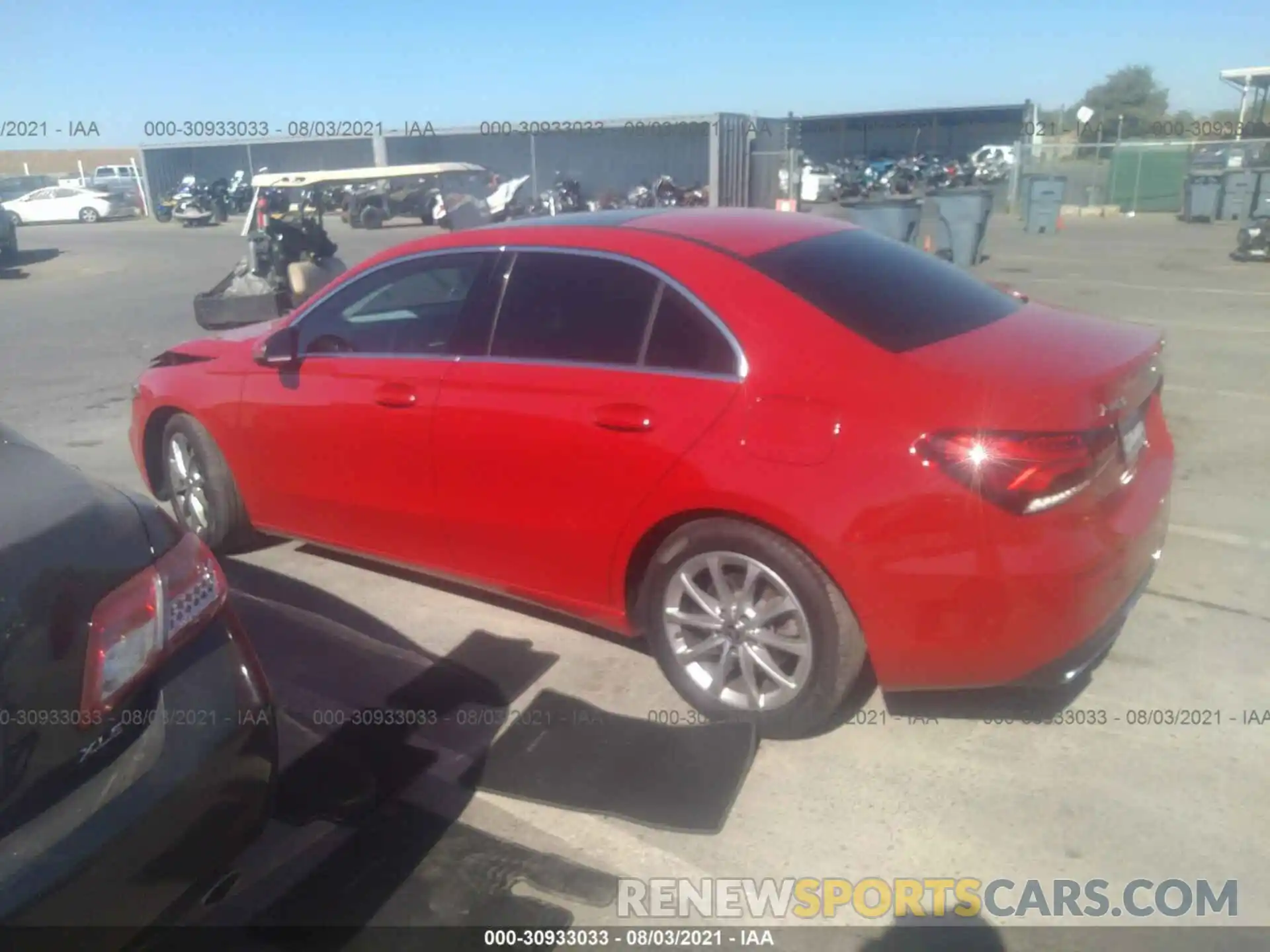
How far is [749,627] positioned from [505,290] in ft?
5.15

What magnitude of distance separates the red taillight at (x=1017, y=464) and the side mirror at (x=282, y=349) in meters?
2.75

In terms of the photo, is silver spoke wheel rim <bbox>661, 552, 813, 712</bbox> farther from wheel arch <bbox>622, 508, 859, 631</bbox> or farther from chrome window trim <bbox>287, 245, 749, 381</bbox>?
chrome window trim <bbox>287, 245, 749, 381</bbox>

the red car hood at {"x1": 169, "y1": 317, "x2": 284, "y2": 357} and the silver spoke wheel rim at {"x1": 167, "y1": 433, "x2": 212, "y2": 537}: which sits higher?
the red car hood at {"x1": 169, "y1": 317, "x2": 284, "y2": 357}

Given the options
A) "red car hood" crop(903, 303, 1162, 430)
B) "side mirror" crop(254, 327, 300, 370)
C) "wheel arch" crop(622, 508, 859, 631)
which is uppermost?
"red car hood" crop(903, 303, 1162, 430)

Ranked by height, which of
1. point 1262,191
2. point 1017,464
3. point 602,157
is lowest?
point 1262,191

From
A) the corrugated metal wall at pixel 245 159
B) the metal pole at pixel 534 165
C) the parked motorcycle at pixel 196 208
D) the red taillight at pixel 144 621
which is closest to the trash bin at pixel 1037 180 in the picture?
the metal pole at pixel 534 165

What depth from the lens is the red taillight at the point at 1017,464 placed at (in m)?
2.75

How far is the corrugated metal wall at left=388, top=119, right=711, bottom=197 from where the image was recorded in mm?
32531

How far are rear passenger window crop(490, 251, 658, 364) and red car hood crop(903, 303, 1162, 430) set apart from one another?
0.96 meters

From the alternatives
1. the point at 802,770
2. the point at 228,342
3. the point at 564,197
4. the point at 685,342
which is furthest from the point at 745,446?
the point at 564,197

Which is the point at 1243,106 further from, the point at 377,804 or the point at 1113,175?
the point at 377,804

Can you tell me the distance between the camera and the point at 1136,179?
26000 millimetres

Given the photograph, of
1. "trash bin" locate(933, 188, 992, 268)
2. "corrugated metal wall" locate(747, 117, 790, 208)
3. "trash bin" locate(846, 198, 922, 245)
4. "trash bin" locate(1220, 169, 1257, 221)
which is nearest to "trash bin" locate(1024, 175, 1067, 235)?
"trash bin" locate(1220, 169, 1257, 221)

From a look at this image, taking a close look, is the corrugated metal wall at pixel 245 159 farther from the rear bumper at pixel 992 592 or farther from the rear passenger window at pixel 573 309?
the rear bumper at pixel 992 592
